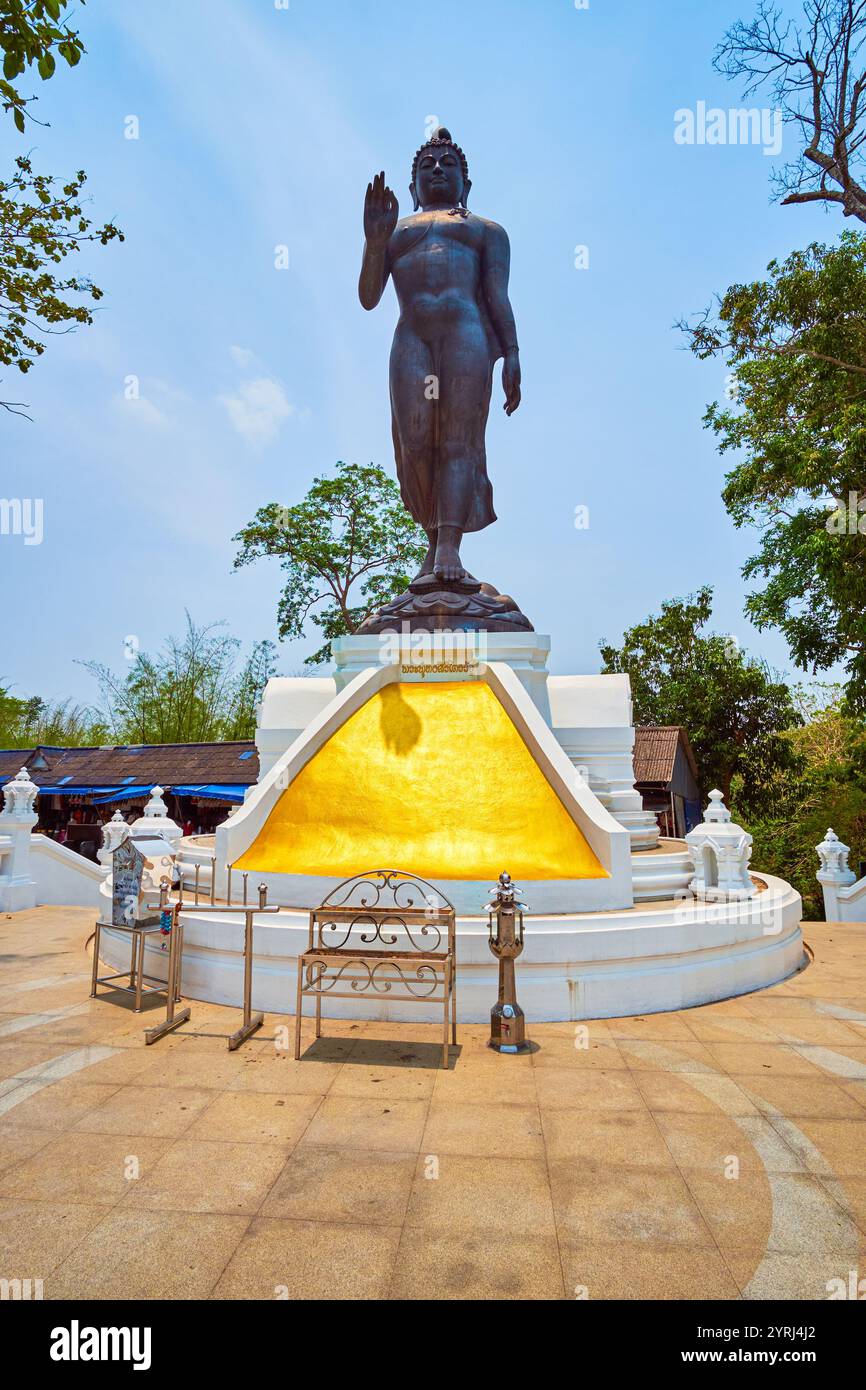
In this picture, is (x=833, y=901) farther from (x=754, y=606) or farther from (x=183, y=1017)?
(x=183, y=1017)

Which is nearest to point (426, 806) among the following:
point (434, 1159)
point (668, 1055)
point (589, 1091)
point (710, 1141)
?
point (668, 1055)

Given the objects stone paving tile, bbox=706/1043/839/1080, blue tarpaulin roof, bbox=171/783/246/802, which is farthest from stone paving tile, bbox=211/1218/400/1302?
blue tarpaulin roof, bbox=171/783/246/802

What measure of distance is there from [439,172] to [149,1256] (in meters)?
11.8

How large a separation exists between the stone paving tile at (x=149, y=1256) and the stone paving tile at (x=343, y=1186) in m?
0.23

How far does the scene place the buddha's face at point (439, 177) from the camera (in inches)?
387

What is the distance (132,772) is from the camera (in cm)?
1892

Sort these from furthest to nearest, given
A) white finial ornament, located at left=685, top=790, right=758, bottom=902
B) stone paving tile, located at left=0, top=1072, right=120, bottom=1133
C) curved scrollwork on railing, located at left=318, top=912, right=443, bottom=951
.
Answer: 1. white finial ornament, located at left=685, top=790, right=758, bottom=902
2. curved scrollwork on railing, located at left=318, top=912, right=443, bottom=951
3. stone paving tile, located at left=0, top=1072, right=120, bottom=1133

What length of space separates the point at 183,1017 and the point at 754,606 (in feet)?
47.2

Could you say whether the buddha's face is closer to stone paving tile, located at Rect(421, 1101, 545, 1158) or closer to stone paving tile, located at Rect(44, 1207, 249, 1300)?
stone paving tile, located at Rect(421, 1101, 545, 1158)

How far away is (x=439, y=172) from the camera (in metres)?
9.81

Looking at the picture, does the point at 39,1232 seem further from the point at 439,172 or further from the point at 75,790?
the point at 75,790

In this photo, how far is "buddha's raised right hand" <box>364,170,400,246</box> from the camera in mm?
8852

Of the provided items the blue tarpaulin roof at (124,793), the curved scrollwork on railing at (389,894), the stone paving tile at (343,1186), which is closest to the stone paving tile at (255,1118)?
the stone paving tile at (343,1186)

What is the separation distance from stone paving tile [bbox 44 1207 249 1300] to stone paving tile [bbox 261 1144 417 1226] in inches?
8.9
